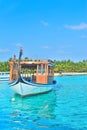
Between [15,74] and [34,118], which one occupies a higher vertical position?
[15,74]

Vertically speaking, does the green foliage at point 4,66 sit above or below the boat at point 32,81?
above

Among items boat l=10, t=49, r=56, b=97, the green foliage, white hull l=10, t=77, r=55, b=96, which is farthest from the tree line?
white hull l=10, t=77, r=55, b=96

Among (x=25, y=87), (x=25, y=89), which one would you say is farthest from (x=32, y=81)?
(x=25, y=87)

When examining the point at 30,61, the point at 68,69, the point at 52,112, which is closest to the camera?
the point at 52,112

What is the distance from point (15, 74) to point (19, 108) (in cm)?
1207

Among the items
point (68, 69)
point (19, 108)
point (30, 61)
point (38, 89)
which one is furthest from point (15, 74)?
point (68, 69)

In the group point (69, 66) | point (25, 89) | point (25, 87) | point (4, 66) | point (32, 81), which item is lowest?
point (25, 89)

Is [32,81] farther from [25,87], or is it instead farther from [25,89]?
[25,87]

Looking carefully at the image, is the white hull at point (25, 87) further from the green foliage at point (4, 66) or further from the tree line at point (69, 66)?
the tree line at point (69, 66)

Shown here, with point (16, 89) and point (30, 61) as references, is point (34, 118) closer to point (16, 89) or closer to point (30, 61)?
point (16, 89)

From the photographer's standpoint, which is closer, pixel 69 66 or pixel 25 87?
pixel 25 87

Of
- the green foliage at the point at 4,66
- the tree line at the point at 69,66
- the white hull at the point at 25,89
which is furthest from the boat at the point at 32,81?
the tree line at the point at 69,66

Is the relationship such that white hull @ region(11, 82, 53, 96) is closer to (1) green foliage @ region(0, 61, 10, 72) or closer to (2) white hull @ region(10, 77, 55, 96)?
(2) white hull @ region(10, 77, 55, 96)

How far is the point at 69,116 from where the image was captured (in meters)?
19.3
